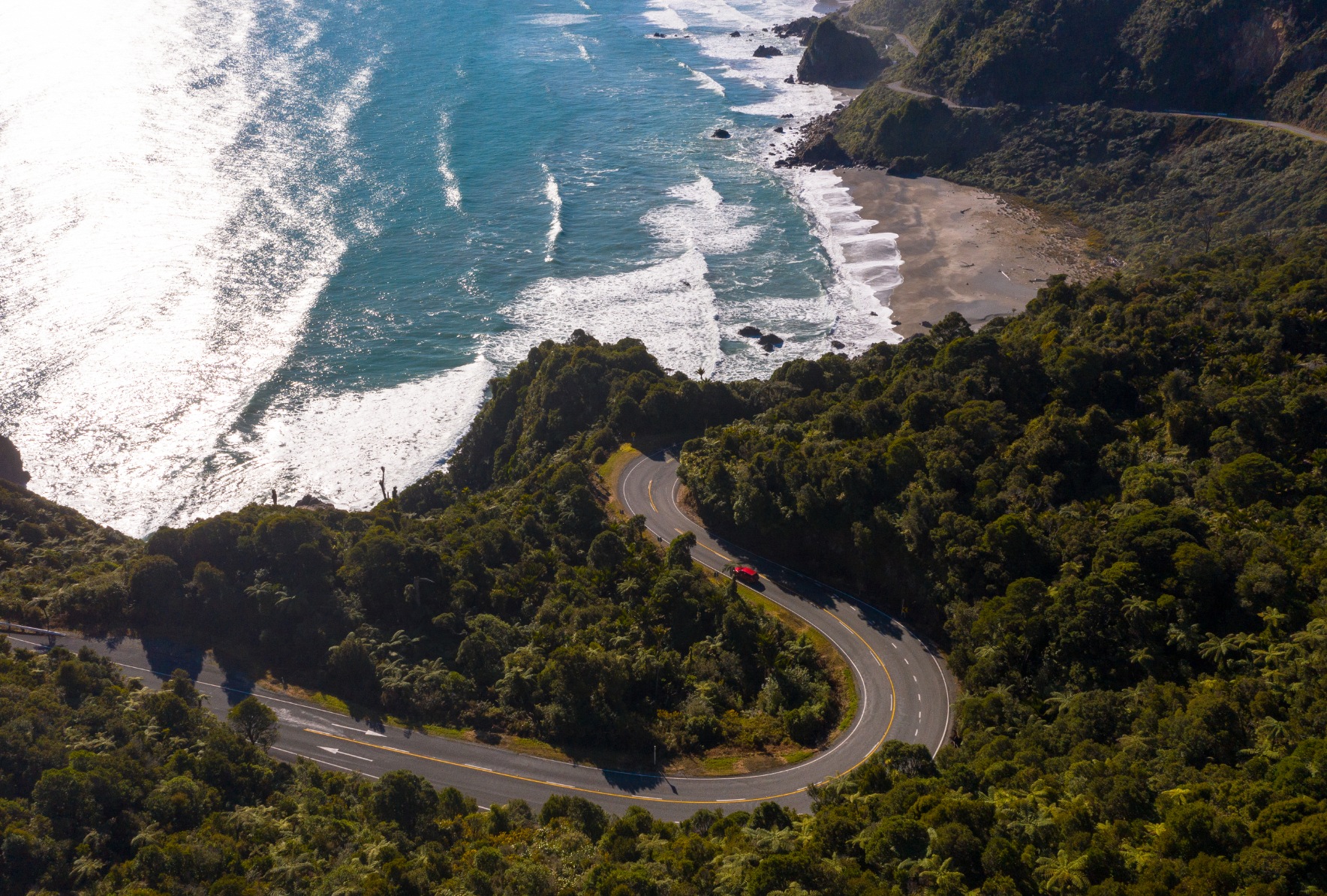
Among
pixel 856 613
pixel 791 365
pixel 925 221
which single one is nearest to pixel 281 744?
pixel 856 613

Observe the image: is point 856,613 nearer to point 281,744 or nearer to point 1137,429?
point 1137,429

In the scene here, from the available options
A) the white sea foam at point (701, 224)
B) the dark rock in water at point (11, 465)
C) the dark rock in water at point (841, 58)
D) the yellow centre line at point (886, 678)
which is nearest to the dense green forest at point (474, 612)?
the yellow centre line at point (886, 678)

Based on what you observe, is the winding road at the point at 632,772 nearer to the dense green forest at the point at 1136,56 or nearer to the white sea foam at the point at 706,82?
the dense green forest at the point at 1136,56

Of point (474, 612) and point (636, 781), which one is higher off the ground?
point (636, 781)

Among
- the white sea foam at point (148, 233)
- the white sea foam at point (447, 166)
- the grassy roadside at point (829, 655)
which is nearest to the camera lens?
the grassy roadside at point (829, 655)

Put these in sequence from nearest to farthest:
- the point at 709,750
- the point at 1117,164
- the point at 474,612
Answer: the point at 709,750, the point at 474,612, the point at 1117,164

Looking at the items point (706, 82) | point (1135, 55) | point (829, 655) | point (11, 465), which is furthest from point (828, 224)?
point (11, 465)

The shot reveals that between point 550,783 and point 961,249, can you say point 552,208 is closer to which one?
point 961,249
